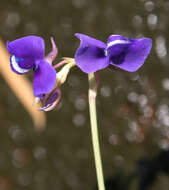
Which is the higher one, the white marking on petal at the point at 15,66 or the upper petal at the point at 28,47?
the upper petal at the point at 28,47

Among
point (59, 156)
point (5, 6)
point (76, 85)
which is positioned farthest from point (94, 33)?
point (59, 156)

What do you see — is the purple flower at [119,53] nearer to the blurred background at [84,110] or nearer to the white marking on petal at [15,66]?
the white marking on petal at [15,66]

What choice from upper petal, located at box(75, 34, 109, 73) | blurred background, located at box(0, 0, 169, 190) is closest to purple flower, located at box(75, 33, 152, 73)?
upper petal, located at box(75, 34, 109, 73)

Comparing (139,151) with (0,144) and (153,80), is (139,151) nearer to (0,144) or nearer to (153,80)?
(153,80)

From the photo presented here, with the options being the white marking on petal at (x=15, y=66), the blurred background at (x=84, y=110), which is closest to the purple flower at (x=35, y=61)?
the white marking on petal at (x=15, y=66)

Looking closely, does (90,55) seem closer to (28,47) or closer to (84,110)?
(28,47)

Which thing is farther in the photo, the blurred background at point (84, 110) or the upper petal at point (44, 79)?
the blurred background at point (84, 110)

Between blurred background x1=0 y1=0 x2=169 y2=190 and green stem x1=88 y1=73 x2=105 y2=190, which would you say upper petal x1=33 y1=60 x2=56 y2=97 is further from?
blurred background x1=0 y1=0 x2=169 y2=190
